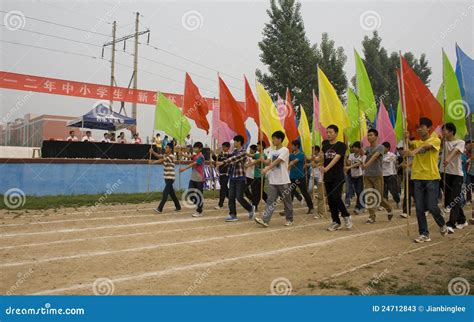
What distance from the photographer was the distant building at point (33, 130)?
22.0 metres

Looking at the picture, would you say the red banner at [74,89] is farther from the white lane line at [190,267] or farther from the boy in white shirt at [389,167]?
the white lane line at [190,267]

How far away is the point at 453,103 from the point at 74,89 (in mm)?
17427

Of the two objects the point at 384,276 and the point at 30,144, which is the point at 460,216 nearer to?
the point at 384,276

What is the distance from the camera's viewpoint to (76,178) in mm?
15508

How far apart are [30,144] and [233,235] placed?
18225mm

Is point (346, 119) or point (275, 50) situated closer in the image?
point (346, 119)

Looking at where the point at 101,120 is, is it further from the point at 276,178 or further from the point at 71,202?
the point at 276,178

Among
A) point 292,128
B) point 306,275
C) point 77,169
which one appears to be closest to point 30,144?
point 77,169

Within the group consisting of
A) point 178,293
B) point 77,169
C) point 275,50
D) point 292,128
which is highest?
point 275,50

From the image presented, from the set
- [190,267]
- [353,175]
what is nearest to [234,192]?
[353,175]

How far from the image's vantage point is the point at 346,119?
10180 millimetres

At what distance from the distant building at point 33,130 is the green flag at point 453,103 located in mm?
18093

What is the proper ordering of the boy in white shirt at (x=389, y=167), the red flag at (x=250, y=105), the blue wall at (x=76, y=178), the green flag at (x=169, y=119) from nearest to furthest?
the boy in white shirt at (x=389, y=167) → the red flag at (x=250, y=105) → the green flag at (x=169, y=119) → the blue wall at (x=76, y=178)

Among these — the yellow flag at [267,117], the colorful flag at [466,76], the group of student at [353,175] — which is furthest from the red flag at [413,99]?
the yellow flag at [267,117]
